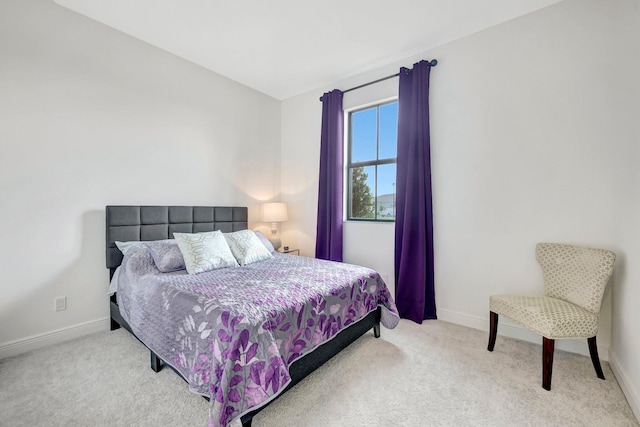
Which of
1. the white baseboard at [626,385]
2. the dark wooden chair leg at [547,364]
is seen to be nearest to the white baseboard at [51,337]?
the dark wooden chair leg at [547,364]

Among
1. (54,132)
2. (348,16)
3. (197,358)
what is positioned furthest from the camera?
(348,16)

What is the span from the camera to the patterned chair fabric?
1790mm

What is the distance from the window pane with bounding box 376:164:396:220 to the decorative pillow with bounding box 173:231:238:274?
1.88m

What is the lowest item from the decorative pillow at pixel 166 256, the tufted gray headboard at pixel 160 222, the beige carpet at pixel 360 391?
the beige carpet at pixel 360 391

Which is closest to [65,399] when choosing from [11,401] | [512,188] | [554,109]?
[11,401]

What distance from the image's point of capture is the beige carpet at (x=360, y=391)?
1511 mm

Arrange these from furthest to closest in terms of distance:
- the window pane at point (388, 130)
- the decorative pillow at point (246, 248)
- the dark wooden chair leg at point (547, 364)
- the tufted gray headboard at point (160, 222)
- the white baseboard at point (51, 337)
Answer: the window pane at point (388, 130) < the decorative pillow at point (246, 248) < the tufted gray headboard at point (160, 222) < the white baseboard at point (51, 337) < the dark wooden chair leg at point (547, 364)

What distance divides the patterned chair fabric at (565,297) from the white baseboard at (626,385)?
11.7 inches

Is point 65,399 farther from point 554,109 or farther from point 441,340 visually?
point 554,109

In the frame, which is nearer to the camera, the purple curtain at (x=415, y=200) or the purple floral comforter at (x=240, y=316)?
the purple floral comforter at (x=240, y=316)

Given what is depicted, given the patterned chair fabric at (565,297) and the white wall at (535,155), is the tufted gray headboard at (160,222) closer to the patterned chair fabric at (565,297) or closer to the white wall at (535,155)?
the white wall at (535,155)

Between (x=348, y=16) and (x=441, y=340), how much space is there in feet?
9.94

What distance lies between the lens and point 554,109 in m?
2.29

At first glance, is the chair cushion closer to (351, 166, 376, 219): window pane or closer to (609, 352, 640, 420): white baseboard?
(609, 352, 640, 420): white baseboard
